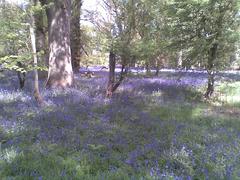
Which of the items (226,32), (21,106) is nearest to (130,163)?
(21,106)

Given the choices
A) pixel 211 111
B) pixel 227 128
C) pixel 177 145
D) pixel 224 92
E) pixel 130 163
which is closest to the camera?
pixel 130 163

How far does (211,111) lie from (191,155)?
13.1ft

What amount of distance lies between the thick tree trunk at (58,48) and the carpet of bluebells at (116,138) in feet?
4.61

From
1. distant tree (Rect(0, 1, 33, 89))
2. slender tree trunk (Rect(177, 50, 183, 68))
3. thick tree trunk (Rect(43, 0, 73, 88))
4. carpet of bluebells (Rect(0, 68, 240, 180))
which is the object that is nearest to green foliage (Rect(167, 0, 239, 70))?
slender tree trunk (Rect(177, 50, 183, 68))

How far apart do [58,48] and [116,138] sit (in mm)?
6341

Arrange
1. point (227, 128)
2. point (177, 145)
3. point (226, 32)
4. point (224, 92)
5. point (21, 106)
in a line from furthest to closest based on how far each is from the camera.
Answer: point (224, 92) → point (226, 32) → point (21, 106) → point (227, 128) → point (177, 145)

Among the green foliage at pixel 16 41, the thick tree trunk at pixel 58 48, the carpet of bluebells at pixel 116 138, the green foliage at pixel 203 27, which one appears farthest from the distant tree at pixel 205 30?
the green foliage at pixel 16 41

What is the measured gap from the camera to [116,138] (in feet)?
17.7

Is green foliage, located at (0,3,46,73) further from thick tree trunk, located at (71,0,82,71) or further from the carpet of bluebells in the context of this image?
thick tree trunk, located at (71,0,82,71)

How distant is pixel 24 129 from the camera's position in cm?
565

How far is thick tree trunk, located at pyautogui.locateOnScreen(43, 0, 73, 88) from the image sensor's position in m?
10.8

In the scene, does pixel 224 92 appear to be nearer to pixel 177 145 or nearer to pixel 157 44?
pixel 157 44

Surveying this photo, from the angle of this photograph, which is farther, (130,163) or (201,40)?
(201,40)

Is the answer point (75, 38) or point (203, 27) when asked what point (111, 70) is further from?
point (75, 38)
